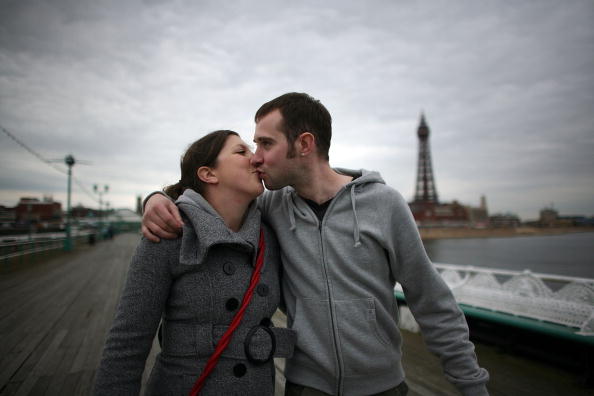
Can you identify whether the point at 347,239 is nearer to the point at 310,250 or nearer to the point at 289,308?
the point at 310,250

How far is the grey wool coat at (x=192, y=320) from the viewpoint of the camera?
110 centimetres

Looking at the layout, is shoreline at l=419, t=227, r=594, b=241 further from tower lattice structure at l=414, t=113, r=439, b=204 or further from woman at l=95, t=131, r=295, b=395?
woman at l=95, t=131, r=295, b=395

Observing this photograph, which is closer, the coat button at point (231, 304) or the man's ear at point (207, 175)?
the coat button at point (231, 304)

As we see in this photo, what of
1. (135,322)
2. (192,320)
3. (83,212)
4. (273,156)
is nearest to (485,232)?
(83,212)

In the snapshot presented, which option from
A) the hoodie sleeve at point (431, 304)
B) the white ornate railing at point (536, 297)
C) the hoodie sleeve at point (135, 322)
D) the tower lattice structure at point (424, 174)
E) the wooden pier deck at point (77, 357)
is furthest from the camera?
the tower lattice structure at point (424, 174)

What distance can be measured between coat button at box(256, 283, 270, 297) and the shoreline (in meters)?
57.3

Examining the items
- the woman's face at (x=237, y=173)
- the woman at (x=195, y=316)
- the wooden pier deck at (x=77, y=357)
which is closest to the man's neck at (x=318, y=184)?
the woman's face at (x=237, y=173)

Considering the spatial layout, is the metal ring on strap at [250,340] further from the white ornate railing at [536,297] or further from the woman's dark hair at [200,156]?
the white ornate railing at [536,297]

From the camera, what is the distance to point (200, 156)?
150 centimetres

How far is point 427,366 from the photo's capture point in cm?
320

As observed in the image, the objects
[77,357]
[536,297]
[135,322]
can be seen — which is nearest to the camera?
[135,322]

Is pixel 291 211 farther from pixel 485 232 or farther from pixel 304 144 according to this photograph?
pixel 485 232

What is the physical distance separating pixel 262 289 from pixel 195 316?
267 millimetres

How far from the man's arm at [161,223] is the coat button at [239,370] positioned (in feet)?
1.72
